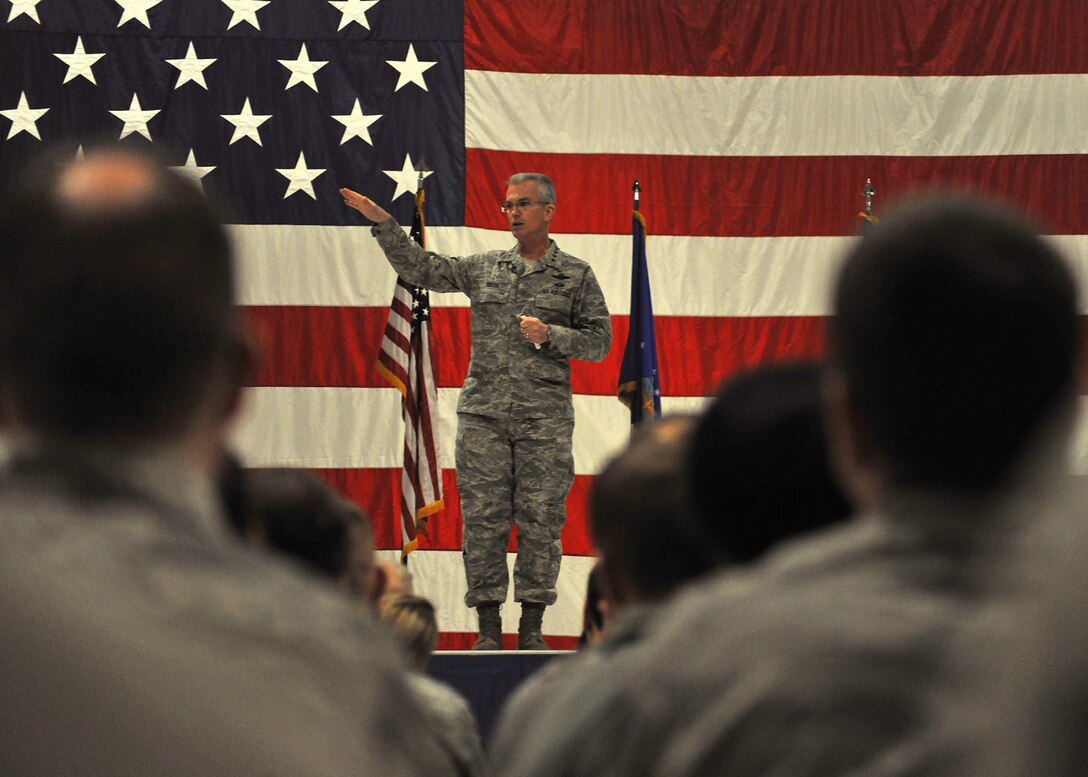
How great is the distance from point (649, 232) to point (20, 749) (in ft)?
20.1

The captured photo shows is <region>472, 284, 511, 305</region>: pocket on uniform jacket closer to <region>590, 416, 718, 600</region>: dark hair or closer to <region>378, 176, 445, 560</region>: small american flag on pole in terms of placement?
<region>378, 176, 445, 560</region>: small american flag on pole

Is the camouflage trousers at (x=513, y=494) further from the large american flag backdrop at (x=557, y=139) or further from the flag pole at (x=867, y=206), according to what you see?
the flag pole at (x=867, y=206)

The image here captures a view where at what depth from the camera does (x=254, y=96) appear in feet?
21.0

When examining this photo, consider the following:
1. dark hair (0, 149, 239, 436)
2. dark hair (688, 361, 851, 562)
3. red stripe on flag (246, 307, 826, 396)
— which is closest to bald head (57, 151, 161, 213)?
dark hair (0, 149, 239, 436)

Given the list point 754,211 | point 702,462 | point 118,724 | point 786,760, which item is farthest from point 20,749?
point 754,211

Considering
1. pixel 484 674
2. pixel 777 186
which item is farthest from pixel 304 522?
pixel 777 186

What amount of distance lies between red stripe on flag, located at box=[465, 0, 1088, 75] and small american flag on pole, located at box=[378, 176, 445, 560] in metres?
1.55

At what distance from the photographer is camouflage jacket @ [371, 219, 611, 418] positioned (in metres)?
5.06

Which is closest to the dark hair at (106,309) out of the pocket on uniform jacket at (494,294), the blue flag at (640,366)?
the pocket on uniform jacket at (494,294)

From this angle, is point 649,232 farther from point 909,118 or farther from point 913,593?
point 913,593

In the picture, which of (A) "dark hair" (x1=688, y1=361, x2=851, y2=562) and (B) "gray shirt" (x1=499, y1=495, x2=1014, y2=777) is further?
(A) "dark hair" (x1=688, y1=361, x2=851, y2=562)

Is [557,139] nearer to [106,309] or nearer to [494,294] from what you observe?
[494,294]

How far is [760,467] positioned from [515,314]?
4156mm

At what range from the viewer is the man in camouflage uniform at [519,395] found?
5035mm
